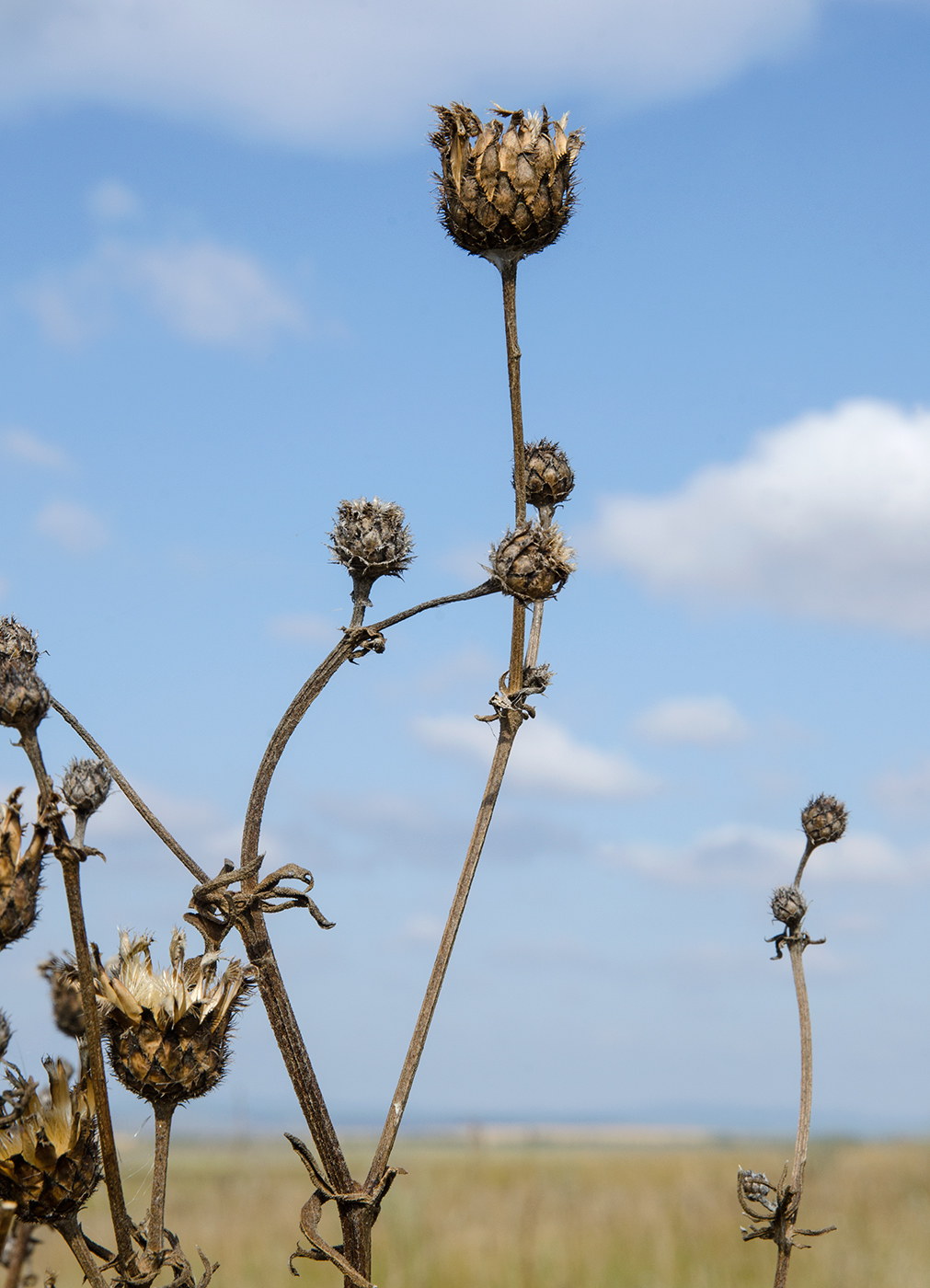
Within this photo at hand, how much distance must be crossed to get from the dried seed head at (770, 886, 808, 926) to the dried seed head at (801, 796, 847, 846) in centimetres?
33

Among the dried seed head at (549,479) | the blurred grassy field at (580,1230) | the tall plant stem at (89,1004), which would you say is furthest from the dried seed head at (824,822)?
the blurred grassy field at (580,1230)

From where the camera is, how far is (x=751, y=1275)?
19328 millimetres

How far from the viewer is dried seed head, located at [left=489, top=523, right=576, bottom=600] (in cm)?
244

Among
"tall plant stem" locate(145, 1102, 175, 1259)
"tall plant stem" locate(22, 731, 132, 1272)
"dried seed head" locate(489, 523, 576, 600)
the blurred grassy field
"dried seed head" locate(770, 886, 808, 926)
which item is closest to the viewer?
"tall plant stem" locate(22, 731, 132, 1272)

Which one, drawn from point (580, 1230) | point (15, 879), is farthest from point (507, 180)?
point (580, 1230)

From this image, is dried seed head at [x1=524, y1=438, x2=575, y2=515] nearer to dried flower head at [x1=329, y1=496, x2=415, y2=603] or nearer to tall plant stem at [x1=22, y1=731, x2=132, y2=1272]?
dried flower head at [x1=329, y1=496, x2=415, y2=603]

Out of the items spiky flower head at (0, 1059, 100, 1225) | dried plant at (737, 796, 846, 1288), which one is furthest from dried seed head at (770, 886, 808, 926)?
spiky flower head at (0, 1059, 100, 1225)

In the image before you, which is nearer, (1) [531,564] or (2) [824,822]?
(1) [531,564]

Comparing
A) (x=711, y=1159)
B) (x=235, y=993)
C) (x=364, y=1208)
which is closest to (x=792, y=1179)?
(x=364, y=1208)

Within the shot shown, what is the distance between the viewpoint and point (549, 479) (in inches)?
114

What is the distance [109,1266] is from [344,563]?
4.52ft

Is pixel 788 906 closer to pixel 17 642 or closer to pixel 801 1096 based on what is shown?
pixel 801 1096

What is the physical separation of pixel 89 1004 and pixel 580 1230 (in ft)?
77.9

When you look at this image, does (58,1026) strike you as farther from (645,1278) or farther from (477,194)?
(645,1278)
